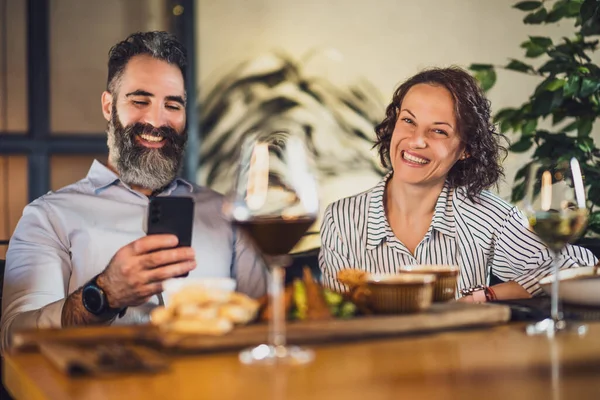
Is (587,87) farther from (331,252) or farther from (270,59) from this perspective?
(270,59)

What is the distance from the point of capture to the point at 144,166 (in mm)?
2316

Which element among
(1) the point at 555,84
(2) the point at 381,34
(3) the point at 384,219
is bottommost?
(3) the point at 384,219

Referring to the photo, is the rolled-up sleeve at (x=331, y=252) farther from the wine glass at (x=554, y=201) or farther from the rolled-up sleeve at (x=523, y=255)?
the wine glass at (x=554, y=201)

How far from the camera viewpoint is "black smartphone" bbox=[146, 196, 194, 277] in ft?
4.91

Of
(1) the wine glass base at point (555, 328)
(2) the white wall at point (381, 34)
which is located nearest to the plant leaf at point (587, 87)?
(2) the white wall at point (381, 34)

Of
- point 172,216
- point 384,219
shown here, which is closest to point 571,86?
point 384,219

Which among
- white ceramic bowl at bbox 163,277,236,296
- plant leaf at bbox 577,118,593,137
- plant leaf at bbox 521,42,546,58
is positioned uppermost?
plant leaf at bbox 521,42,546,58

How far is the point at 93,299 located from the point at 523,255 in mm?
1125

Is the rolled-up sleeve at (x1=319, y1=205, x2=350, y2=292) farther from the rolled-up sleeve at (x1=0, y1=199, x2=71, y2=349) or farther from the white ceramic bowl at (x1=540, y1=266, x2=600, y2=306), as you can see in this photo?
the white ceramic bowl at (x1=540, y1=266, x2=600, y2=306)

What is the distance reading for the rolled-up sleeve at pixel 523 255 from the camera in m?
1.96

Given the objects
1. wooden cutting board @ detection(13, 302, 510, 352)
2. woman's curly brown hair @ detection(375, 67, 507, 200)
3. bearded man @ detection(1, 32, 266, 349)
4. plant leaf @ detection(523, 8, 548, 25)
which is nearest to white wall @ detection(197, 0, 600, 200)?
plant leaf @ detection(523, 8, 548, 25)

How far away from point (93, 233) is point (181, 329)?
4.19 feet

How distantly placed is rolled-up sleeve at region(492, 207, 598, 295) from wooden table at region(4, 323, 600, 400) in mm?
872

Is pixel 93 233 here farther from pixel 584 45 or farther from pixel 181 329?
pixel 584 45
